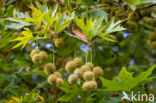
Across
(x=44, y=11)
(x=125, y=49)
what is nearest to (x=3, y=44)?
(x=44, y=11)

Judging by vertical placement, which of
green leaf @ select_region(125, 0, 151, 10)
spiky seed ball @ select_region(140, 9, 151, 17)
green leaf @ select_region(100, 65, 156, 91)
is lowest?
green leaf @ select_region(100, 65, 156, 91)

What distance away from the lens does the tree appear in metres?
1.89

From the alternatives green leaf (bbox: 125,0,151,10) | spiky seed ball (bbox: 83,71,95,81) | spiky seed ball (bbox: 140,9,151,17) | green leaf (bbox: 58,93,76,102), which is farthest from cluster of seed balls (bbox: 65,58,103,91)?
spiky seed ball (bbox: 140,9,151,17)

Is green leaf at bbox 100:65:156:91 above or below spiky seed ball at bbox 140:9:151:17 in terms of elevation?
below

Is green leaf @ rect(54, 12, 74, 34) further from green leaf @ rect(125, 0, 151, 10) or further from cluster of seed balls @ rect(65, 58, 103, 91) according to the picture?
green leaf @ rect(125, 0, 151, 10)

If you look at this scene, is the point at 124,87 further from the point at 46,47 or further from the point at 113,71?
the point at 46,47

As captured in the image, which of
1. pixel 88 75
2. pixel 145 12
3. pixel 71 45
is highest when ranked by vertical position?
pixel 145 12

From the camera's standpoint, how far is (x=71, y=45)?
11.3 ft

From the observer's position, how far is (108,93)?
95.7 inches

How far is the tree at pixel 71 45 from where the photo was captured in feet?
6.22

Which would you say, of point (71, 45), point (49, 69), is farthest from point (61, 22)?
point (71, 45)

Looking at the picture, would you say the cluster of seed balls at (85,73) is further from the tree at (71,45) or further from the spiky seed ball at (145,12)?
the spiky seed ball at (145,12)

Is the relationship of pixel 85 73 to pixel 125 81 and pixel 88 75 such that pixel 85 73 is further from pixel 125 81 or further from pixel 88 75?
pixel 125 81

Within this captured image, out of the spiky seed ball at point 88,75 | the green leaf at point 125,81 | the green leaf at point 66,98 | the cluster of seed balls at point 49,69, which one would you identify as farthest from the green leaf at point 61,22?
the green leaf at point 66,98
